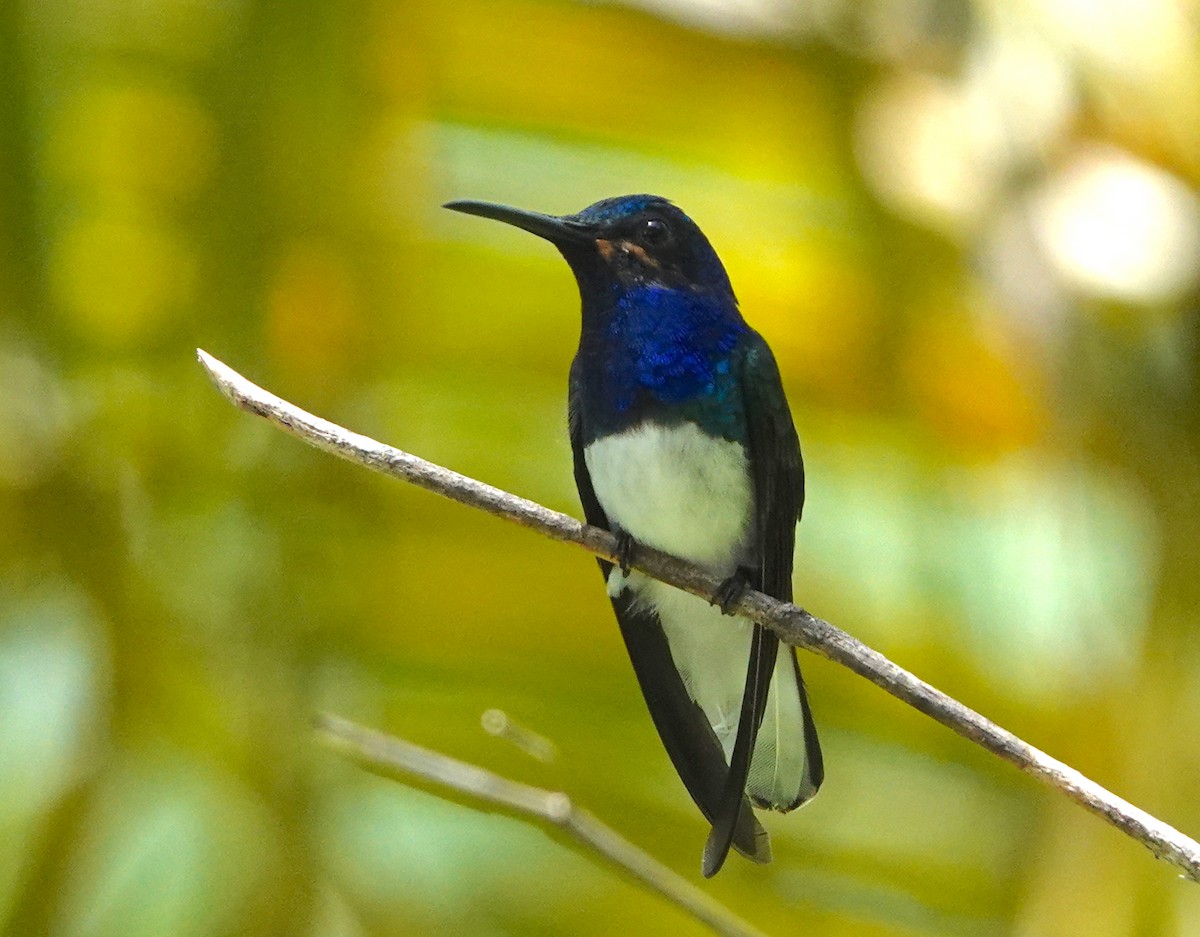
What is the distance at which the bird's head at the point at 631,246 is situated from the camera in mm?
1842

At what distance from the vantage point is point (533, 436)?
2.32m

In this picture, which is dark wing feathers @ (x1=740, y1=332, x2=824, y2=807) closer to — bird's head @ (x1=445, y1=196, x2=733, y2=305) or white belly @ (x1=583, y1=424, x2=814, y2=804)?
white belly @ (x1=583, y1=424, x2=814, y2=804)

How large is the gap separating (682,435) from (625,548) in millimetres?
207

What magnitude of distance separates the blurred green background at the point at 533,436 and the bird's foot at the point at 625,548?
423 millimetres

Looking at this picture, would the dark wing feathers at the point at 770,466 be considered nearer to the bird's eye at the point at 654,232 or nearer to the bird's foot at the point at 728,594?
the bird's foot at the point at 728,594

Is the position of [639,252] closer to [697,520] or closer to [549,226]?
[549,226]

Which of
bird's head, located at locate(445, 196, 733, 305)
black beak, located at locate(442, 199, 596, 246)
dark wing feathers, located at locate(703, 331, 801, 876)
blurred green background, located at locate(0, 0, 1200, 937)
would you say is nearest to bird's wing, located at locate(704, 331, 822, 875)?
dark wing feathers, located at locate(703, 331, 801, 876)

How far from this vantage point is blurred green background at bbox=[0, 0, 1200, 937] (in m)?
2.06

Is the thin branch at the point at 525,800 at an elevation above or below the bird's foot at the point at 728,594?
below

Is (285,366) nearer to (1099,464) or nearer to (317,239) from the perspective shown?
(317,239)

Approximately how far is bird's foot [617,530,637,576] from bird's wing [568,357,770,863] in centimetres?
13

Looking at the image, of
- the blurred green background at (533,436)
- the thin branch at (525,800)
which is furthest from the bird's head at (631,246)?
the thin branch at (525,800)

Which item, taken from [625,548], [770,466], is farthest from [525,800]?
[770,466]

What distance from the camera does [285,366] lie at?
2119 millimetres
